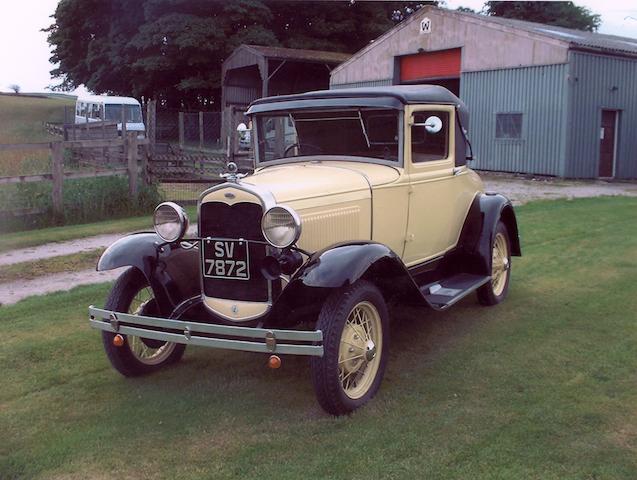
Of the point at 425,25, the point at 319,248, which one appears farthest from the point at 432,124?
the point at 425,25

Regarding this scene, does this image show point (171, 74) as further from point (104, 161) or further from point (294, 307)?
point (294, 307)

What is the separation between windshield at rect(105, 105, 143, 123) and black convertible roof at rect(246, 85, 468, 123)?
23.5 meters

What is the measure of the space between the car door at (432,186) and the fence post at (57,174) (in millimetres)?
6947

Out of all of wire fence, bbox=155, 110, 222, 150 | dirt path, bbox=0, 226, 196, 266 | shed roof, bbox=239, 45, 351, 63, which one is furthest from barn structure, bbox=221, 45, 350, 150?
dirt path, bbox=0, 226, 196, 266

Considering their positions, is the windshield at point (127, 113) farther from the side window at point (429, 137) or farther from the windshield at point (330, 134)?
the side window at point (429, 137)

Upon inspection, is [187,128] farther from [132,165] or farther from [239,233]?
[239,233]

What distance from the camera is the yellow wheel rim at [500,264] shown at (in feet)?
21.0

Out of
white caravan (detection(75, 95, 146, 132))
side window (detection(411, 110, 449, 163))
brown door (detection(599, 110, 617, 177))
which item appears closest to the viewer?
side window (detection(411, 110, 449, 163))

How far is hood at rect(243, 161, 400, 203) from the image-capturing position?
4332mm

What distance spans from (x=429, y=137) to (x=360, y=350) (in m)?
2.15

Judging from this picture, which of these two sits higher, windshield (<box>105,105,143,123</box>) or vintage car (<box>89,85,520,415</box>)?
windshield (<box>105,105,143,123</box>)

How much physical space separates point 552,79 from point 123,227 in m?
13.2

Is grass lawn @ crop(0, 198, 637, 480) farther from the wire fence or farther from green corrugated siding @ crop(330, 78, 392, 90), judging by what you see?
the wire fence

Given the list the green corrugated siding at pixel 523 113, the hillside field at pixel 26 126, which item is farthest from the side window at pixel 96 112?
the green corrugated siding at pixel 523 113
